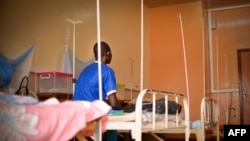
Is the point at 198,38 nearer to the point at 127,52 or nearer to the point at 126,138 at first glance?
the point at 127,52

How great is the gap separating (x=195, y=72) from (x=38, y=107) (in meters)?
5.29

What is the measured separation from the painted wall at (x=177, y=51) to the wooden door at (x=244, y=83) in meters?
0.86

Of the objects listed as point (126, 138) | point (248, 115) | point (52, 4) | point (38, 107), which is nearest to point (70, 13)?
point (52, 4)

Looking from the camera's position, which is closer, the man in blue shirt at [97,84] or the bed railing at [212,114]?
the man in blue shirt at [97,84]

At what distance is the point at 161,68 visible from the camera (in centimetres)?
639

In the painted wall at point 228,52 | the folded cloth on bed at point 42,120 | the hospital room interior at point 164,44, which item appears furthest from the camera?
the painted wall at point 228,52

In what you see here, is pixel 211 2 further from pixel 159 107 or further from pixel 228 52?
pixel 159 107

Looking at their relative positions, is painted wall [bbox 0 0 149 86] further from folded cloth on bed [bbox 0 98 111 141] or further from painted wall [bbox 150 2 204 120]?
folded cloth on bed [bbox 0 98 111 141]

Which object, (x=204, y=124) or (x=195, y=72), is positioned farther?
(x=195, y=72)

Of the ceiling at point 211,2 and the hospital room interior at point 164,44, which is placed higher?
the ceiling at point 211,2

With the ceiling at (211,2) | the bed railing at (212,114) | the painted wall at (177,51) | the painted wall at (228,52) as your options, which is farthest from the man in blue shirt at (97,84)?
the painted wall at (228,52)

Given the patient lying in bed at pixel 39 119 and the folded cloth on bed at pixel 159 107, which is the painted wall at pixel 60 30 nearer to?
the folded cloth on bed at pixel 159 107

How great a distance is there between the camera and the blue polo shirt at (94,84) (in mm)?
2488

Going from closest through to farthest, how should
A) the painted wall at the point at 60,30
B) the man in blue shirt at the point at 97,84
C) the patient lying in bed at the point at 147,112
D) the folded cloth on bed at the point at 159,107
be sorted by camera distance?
the patient lying in bed at the point at 147,112, the folded cloth on bed at the point at 159,107, the man in blue shirt at the point at 97,84, the painted wall at the point at 60,30
